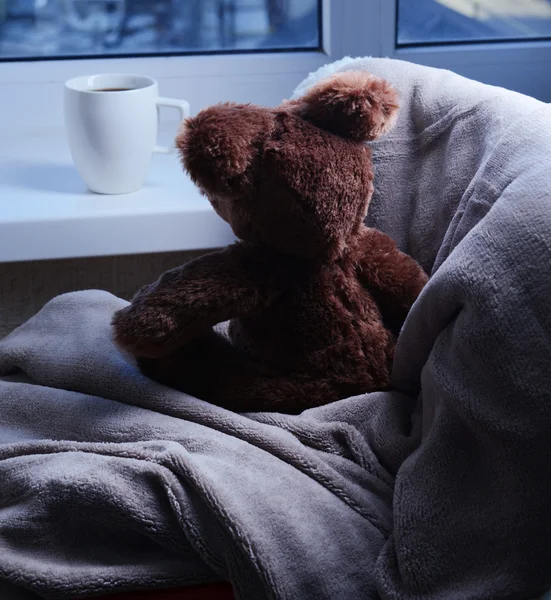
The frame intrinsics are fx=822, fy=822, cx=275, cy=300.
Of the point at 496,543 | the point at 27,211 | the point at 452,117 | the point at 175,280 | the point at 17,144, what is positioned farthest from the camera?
the point at 17,144

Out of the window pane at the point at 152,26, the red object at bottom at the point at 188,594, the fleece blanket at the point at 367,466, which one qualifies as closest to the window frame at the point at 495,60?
the window pane at the point at 152,26

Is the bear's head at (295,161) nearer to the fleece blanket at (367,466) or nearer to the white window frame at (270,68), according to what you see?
the fleece blanket at (367,466)

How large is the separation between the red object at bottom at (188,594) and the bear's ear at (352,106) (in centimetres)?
40

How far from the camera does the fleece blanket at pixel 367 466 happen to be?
607mm

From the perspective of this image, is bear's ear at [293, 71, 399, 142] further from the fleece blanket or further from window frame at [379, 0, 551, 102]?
window frame at [379, 0, 551, 102]

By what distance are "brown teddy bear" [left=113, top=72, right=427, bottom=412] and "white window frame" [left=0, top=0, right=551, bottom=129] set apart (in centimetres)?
56

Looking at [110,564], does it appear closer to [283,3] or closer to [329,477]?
[329,477]

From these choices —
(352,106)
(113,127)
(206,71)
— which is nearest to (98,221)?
(113,127)

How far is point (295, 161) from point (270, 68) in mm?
650

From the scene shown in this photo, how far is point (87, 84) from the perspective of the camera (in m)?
1.09

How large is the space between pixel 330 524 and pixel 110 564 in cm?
18

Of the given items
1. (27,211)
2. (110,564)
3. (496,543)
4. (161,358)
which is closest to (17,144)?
(27,211)

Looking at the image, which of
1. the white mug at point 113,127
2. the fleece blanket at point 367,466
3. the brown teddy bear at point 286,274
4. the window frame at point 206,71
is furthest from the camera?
the window frame at point 206,71

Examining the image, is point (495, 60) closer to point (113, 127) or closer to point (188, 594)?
point (113, 127)
